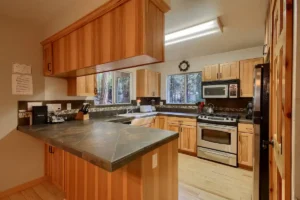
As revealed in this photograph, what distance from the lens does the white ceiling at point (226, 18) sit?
1.83m

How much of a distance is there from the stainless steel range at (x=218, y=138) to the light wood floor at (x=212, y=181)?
0.17m

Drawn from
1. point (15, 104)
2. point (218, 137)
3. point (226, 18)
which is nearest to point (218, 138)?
point (218, 137)

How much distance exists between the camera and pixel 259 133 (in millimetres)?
1524

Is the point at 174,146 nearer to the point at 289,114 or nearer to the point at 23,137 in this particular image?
the point at 289,114

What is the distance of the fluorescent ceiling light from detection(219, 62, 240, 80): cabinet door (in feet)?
3.70

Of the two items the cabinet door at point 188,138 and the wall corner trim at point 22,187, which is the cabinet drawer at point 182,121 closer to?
the cabinet door at point 188,138

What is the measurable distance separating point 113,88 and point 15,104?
2.10 metres

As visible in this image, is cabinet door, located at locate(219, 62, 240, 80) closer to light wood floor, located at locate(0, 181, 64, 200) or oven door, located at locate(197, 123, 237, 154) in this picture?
oven door, located at locate(197, 123, 237, 154)

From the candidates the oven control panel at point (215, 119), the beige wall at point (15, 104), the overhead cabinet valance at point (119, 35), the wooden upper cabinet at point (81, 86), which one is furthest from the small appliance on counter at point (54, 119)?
the oven control panel at point (215, 119)

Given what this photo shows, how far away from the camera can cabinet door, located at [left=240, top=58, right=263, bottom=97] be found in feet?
10.0

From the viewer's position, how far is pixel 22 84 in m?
2.24

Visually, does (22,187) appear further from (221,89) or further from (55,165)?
(221,89)

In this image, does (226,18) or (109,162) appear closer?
(109,162)

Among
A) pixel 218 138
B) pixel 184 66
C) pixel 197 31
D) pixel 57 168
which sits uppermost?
pixel 197 31
